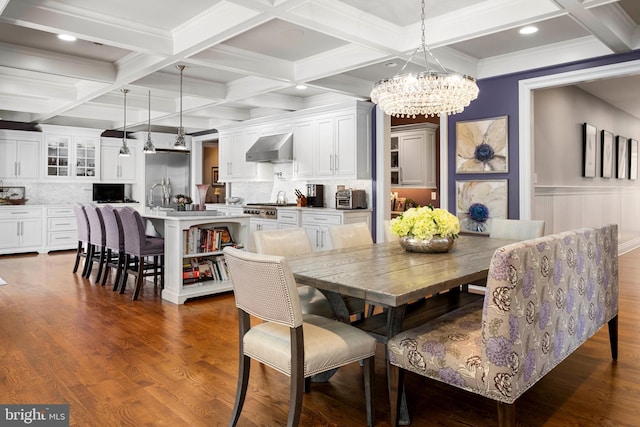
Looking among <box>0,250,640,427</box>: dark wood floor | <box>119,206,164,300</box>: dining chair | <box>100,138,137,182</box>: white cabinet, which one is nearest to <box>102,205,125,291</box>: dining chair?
<box>119,206,164,300</box>: dining chair

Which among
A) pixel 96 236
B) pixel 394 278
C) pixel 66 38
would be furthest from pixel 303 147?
pixel 394 278

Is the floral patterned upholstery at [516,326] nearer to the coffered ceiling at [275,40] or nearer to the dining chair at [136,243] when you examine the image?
the coffered ceiling at [275,40]

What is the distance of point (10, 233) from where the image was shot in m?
7.73

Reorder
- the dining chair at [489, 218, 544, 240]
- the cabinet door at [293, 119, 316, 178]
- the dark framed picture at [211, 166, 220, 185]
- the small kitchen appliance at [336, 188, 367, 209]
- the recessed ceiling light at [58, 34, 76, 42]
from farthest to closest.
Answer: the dark framed picture at [211, 166, 220, 185] < the cabinet door at [293, 119, 316, 178] < the small kitchen appliance at [336, 188, 367, 209] < the recessed ceiling light at [58, 34, 76, 42] < the dining chair at [489, 218, 544, 240]

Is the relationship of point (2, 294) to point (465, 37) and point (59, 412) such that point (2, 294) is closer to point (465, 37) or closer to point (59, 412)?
point (59, 412)

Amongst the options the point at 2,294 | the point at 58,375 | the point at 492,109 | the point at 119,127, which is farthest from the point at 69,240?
the point at 492,109

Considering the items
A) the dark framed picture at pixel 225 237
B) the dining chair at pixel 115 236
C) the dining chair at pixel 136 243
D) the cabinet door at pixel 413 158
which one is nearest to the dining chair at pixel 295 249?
the dark framed picture at pixel 225 237

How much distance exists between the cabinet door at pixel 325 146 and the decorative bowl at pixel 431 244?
357 cm

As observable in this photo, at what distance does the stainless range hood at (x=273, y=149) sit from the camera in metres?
6.97

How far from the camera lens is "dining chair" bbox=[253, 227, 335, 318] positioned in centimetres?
288

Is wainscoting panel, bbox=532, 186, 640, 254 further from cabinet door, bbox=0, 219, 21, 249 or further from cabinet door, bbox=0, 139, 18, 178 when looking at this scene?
cabinet door, bbox=0, 139, 18, 178

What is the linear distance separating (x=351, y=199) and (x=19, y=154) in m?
5.98

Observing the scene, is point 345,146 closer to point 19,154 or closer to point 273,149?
point 273,149

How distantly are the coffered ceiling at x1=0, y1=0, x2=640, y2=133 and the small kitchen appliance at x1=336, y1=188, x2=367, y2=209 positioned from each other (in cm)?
130
